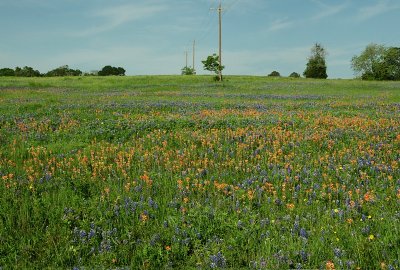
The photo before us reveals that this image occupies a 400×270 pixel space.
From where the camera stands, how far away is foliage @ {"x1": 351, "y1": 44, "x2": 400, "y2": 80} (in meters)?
106

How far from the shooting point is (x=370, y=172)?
7.30 meters

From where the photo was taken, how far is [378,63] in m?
112

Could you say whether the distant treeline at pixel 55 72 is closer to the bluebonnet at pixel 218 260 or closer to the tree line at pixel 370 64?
the tree line at pixel 370 64

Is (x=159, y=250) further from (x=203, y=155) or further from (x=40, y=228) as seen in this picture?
(x=203, y=155)

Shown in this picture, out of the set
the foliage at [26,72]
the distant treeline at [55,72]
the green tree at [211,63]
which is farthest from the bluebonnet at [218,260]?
the foliage at [26,72]

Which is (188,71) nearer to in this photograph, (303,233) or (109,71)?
(109,71)

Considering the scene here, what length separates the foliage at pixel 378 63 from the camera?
349 feet

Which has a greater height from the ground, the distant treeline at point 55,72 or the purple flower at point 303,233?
the distant treeline at point 55,72

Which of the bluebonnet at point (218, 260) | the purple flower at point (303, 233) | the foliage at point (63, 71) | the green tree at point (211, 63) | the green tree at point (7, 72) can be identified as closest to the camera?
the bluebonnet at point (218, 260)

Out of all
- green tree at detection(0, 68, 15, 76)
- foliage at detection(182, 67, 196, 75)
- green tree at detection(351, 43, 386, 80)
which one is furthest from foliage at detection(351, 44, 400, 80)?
green tree at detection(0, 68, 15, 76)

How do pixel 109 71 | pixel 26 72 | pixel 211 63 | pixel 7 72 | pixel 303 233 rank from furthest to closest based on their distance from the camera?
pixel 109 71, pixel 7 72, pixel 26 72, pixel 211 63, pixel 303 233

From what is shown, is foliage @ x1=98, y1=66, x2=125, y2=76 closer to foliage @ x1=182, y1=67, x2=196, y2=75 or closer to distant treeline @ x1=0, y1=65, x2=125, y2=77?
distant treeline @ x1=0, y1=65, x2=125, y2=77

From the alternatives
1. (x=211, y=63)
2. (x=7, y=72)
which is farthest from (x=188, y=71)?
(x=7, y=72)

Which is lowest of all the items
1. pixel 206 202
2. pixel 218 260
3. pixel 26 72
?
pixel 218 260
